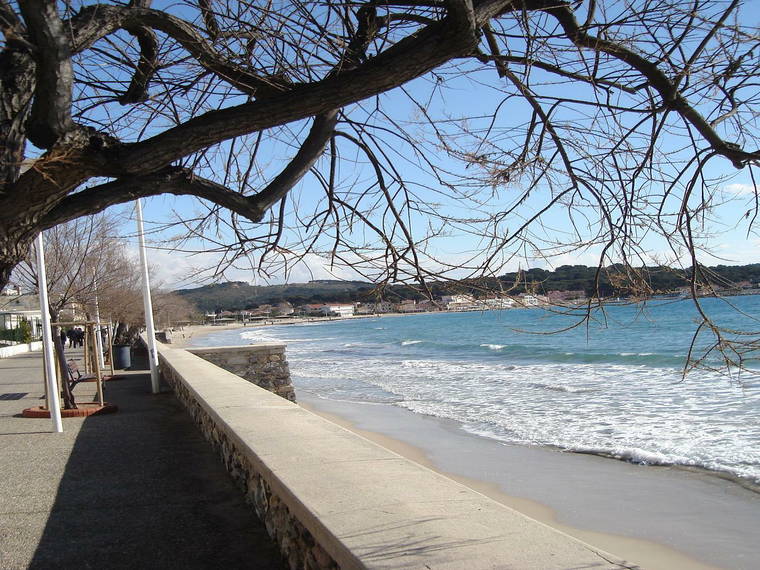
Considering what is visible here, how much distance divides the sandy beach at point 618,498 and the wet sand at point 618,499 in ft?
0.04

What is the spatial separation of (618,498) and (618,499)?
4cm

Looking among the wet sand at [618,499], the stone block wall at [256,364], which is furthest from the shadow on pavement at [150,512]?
the stone block wall at [256,364]

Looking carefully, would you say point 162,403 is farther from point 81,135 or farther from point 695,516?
point 81,135

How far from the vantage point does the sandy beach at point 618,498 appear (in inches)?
294

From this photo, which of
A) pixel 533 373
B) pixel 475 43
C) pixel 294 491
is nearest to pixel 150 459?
pixel 294 491

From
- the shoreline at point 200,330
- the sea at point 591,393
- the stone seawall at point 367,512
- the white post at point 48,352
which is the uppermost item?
the white post at point 48,352

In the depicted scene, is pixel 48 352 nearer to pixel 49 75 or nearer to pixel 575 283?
pixel 49 75

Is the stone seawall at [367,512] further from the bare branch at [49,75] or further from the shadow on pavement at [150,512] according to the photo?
the bare branch at [49,75]

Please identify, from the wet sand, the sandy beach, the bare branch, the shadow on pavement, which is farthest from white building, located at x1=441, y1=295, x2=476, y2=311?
the wet sand

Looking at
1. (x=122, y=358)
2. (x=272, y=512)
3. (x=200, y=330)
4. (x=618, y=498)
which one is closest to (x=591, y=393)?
(x=618, y=498)

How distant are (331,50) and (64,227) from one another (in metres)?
12.9

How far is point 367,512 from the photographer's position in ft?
9.99

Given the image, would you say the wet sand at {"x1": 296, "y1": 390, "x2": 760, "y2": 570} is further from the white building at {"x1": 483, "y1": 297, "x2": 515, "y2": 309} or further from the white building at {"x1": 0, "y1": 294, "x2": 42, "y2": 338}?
the white building at {"x1": 0, "y1": 294, "x2": 42, "y2": 338}

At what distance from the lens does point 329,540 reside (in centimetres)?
279
